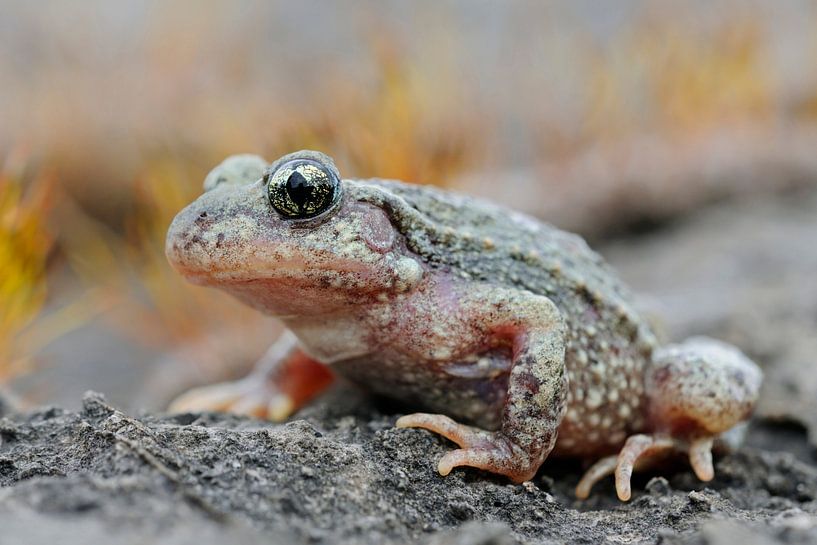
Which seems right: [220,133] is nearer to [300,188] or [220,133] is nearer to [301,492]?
[300,188]

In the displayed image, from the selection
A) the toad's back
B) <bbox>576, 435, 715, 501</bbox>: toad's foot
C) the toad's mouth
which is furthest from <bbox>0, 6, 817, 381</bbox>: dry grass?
<bbox>576, 435, 715, 501</bbox>: toad's foot

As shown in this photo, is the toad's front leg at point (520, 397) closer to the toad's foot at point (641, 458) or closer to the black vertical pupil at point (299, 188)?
the toad's foot at point (641, 458)

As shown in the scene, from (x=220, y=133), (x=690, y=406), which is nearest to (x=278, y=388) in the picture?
(x=690, y=406)

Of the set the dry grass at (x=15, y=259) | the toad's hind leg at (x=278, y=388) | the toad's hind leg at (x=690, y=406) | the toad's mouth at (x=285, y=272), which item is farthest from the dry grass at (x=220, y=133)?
the toad's hind leg at (x=690, y=406)

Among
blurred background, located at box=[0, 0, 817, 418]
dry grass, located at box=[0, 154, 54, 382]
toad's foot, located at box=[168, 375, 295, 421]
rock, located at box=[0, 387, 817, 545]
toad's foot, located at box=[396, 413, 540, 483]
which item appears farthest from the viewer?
blurred background, located at box=[0, 0, 817, 418]

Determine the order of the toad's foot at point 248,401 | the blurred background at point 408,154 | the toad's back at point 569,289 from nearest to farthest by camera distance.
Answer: the toad's back at point 569,289
the toad's foot at point 248,401
the blurred background at point 408,154

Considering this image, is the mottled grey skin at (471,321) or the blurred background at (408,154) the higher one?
the blurred background at (408,154)

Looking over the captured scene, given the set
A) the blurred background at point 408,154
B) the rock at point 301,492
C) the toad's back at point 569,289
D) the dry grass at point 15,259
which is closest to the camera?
the rock at point 301,492

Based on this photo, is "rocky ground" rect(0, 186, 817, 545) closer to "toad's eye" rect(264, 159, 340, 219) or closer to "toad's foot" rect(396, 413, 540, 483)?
"toad's foot" rect(396, 413, 540, 483)
